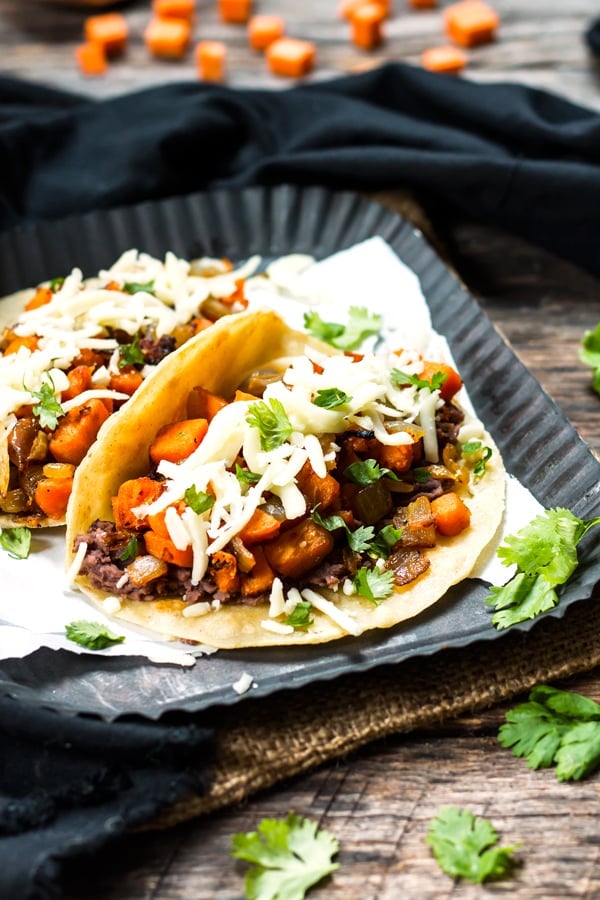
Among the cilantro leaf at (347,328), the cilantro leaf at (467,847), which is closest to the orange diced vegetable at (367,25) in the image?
the cilantro leaf at (347,328)

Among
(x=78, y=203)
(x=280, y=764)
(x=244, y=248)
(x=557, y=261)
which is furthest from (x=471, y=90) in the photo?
(x=280, y=764)

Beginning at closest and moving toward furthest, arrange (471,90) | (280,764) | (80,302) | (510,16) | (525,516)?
(280,764) → (525,516) → (80,302) → (471,90) → (510,16)

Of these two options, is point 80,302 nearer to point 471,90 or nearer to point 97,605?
point 97,605

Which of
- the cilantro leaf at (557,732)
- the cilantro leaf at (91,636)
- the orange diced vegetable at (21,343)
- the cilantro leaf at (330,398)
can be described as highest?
the cilantro leaf at (330,398)

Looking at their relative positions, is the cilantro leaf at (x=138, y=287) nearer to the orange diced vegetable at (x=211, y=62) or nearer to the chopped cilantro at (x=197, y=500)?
the chopped cilantro at (x=197, y=500)

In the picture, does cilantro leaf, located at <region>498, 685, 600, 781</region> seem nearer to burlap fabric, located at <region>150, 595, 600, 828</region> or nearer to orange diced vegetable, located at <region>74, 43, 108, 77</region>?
burlap fabric, located at <region>150, 595, 600, 828</region>

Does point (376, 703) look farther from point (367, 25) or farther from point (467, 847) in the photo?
point (367, 25)
